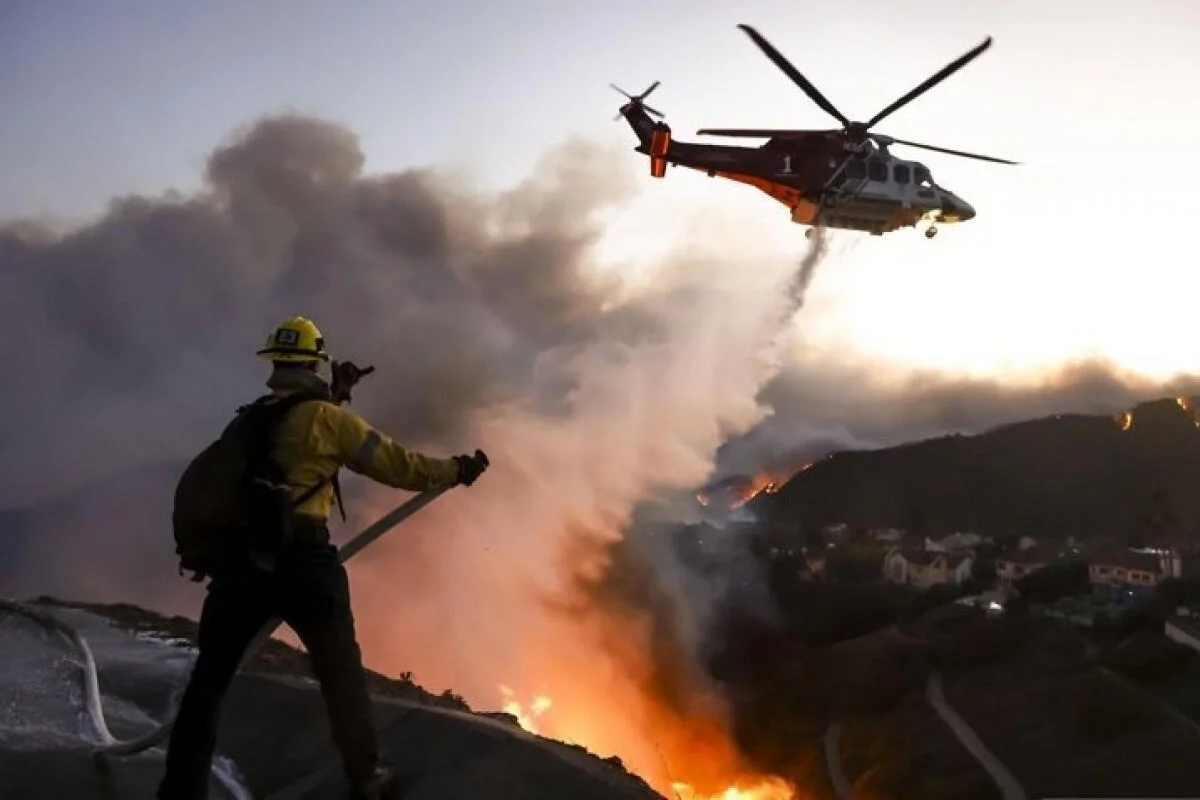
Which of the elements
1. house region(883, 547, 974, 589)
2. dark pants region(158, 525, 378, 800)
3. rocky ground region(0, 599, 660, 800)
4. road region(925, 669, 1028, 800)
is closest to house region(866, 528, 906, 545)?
house region(883, 547, 974, 589)

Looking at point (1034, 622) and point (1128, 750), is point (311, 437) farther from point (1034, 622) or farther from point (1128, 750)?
point (1034, 622)

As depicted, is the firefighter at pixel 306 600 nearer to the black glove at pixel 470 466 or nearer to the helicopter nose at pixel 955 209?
the black glove at pixel 470 466

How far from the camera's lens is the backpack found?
4840 mm

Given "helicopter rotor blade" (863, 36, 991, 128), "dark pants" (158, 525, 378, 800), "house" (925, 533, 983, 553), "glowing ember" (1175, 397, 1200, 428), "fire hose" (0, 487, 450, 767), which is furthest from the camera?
"glowing ember" (1175, 397, 1200, 428)

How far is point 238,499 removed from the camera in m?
4.90

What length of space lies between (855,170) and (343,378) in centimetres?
2446

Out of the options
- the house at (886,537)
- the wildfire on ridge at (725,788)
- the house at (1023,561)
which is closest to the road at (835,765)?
the wildfire on ridge at (725,788)

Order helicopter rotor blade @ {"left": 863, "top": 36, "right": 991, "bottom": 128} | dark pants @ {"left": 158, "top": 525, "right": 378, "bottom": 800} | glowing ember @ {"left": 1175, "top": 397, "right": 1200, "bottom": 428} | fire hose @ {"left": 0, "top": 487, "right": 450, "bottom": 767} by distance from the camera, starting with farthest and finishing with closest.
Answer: glowing ember @ {"left": 1175, "top": 397, "right": 1200, "bottom": 428}, helicopter rotor blade @ {"left": 863, "top": 36, "right": 991, "bottom": 128}, fire hose @ {"left": 0, "top": 487, "right": 450, "bottom": 767}, dark pants @ {"left": 158, "top": 525, "right": 378, "bottom": 800}

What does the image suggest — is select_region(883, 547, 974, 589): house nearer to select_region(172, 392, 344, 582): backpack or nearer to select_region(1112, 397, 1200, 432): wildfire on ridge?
select_region(172, 392, 344, 582): backpack

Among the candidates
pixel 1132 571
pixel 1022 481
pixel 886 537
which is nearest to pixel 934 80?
pixel 1132 571

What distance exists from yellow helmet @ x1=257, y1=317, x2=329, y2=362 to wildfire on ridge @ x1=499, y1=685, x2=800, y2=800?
28466 mm

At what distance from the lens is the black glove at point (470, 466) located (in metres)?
5.20

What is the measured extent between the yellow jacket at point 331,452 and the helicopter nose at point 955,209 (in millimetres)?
26846

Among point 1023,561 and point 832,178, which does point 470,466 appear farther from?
point 1023,561
